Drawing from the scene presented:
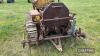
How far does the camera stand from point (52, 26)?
6613 millimetres

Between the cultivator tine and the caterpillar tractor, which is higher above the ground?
the caterpillar tractor

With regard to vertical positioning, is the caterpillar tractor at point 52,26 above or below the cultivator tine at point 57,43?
above

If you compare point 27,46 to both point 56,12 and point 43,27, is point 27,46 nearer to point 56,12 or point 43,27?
point 43,27

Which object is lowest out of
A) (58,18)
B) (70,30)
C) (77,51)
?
(77,51)

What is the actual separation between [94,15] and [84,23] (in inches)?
76.3

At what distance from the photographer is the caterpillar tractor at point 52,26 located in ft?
21.1

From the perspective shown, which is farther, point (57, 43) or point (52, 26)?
point (57, 43)

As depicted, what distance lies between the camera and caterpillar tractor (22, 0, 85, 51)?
6438 millimetres

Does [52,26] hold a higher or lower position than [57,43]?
higher

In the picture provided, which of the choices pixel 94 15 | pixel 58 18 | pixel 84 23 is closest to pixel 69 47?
pixel 58 18

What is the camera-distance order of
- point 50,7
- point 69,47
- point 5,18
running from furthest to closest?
point 5,18 < point 69,47 < point 50,7

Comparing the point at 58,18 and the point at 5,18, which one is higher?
the point at 58,18

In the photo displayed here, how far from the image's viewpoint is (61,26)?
6820 mm

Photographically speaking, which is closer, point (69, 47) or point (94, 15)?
point (69, 47)
